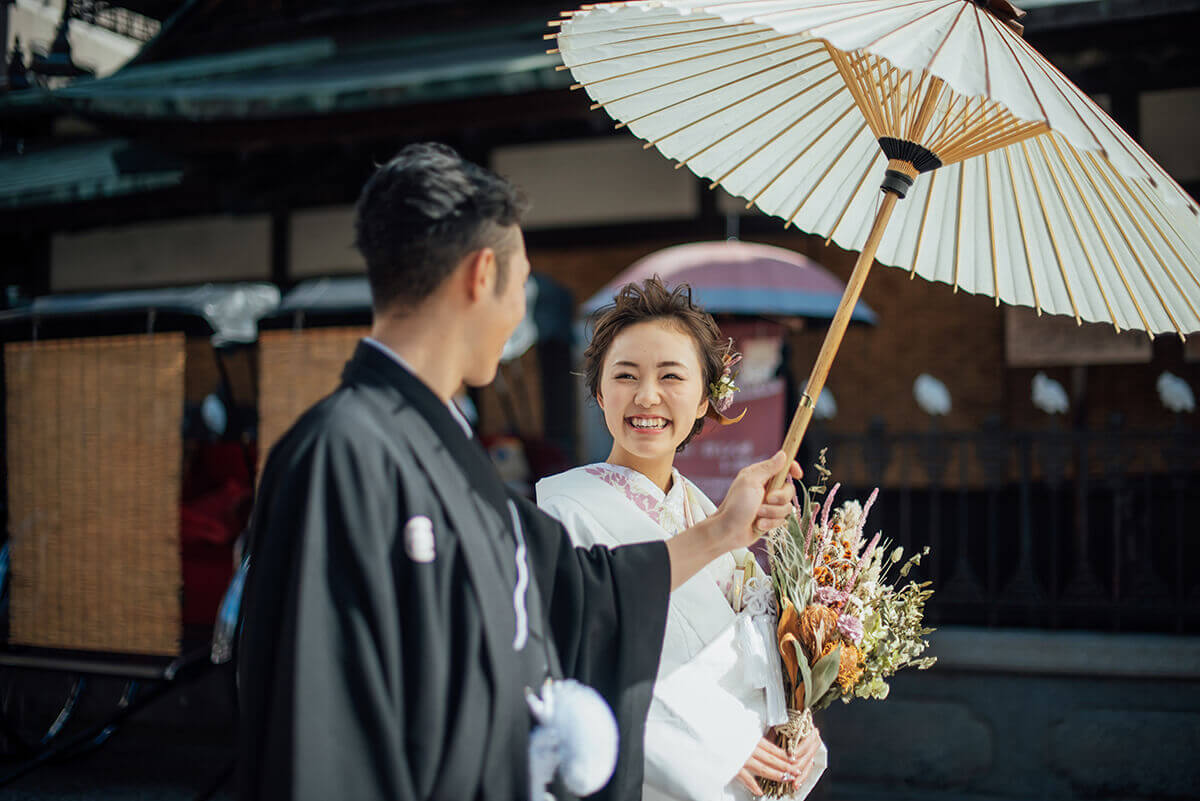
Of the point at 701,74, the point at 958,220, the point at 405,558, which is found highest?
the point at 701,74

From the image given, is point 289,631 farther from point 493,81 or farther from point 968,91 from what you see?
point 493,81

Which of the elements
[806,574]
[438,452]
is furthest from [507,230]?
[806,574]

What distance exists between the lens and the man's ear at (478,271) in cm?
142

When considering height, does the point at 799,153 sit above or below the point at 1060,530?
above

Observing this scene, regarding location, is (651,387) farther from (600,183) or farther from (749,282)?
(600,183)

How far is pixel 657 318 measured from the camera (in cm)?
226

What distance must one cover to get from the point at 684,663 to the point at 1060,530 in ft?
17.5

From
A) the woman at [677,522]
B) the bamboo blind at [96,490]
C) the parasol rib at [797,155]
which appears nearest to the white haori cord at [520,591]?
the woman at [677,522]

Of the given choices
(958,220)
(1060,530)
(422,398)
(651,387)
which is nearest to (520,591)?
(422,398)

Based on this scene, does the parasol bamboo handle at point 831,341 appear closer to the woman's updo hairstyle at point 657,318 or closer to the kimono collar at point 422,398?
the woman's updo hairstyle at point 657,318

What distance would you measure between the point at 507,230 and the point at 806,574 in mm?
1144

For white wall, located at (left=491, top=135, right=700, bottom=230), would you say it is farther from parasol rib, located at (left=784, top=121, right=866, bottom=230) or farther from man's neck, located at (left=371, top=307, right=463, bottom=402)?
man's neck, located at (left=371, top=307, right=463, bottom=402)

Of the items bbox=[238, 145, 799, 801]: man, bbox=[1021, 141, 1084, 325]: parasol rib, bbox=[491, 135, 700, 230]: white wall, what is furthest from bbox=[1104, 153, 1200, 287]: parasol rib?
bbox=[491, 135, 700, 230]: white wall

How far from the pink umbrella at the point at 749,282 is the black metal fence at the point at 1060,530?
764 mm
